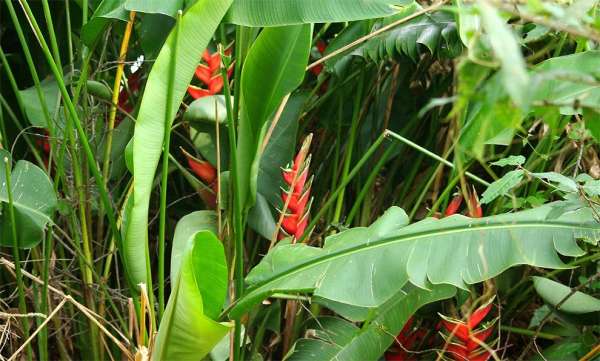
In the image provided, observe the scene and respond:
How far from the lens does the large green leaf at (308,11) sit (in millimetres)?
1103

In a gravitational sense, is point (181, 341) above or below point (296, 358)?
above

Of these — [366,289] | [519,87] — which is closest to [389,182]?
[366,289]

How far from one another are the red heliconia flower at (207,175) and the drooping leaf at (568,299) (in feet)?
1.83

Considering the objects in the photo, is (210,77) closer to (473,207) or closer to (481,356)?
(473,207)

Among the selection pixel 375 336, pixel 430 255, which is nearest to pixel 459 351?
pixel 375 336

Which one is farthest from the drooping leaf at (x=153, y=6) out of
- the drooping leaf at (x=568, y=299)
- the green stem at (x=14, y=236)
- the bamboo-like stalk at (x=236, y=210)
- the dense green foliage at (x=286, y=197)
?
the drooping leaf at (x=568, y=299)

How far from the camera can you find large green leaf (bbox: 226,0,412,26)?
3.62ft

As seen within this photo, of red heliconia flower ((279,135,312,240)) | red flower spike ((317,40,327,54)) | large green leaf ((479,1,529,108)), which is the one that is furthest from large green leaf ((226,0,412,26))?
→ large green leaf ((479,1,529,108))

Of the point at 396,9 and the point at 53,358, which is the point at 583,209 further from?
the point at 53,358

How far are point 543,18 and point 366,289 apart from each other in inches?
23.9

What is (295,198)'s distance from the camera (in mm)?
1277

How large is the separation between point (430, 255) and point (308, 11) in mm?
371

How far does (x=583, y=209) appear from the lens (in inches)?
42.9

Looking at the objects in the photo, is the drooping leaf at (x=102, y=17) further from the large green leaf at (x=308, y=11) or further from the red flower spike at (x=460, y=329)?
the red flower spike at (x=460, y=329)
